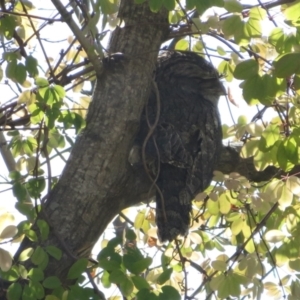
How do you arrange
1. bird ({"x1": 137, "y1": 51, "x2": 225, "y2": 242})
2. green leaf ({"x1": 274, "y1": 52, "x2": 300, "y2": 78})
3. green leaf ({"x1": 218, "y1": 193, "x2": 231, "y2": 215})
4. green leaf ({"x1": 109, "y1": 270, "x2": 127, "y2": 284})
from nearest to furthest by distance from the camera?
green leaf ({"x1": 274, "y1": 52, "x2": 300, "y2": 78}) → green leaf ({"x1": 109, "y1": 270, "x2": 127, "y2": 284}) → green leaf ({"x1": 218, "y1": 193, "x2": 231, "y2": 215}) → bird ({"x1": 137, "y1": 51, "x2": 225, "y2": 242})

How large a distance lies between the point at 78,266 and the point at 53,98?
53cm

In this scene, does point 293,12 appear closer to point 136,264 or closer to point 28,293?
point 136,264

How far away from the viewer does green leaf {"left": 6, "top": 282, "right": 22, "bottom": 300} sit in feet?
5.93

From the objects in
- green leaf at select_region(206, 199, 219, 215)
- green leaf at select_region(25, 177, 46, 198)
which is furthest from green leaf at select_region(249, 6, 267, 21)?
green leaf at select_region(25, 177, 46, 198)

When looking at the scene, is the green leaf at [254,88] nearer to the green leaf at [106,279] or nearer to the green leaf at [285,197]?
the green leaf at [285,197]

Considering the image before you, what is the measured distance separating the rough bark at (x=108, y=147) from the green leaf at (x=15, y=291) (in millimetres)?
243

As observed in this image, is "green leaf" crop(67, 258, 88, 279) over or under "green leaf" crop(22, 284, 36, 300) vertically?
over

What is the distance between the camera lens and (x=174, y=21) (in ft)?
8.49

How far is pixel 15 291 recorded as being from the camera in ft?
5.93

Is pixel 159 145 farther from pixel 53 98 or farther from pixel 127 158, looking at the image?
pixel 53 98

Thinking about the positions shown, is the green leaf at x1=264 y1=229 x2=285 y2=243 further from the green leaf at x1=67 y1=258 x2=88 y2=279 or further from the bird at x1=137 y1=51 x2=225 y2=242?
the green leaf at x1=67 y1=258 x2=88 y2=279

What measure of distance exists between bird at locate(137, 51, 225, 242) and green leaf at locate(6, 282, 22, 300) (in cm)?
64

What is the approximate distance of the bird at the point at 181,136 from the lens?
2.44m

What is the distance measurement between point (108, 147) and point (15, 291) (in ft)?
1.96
